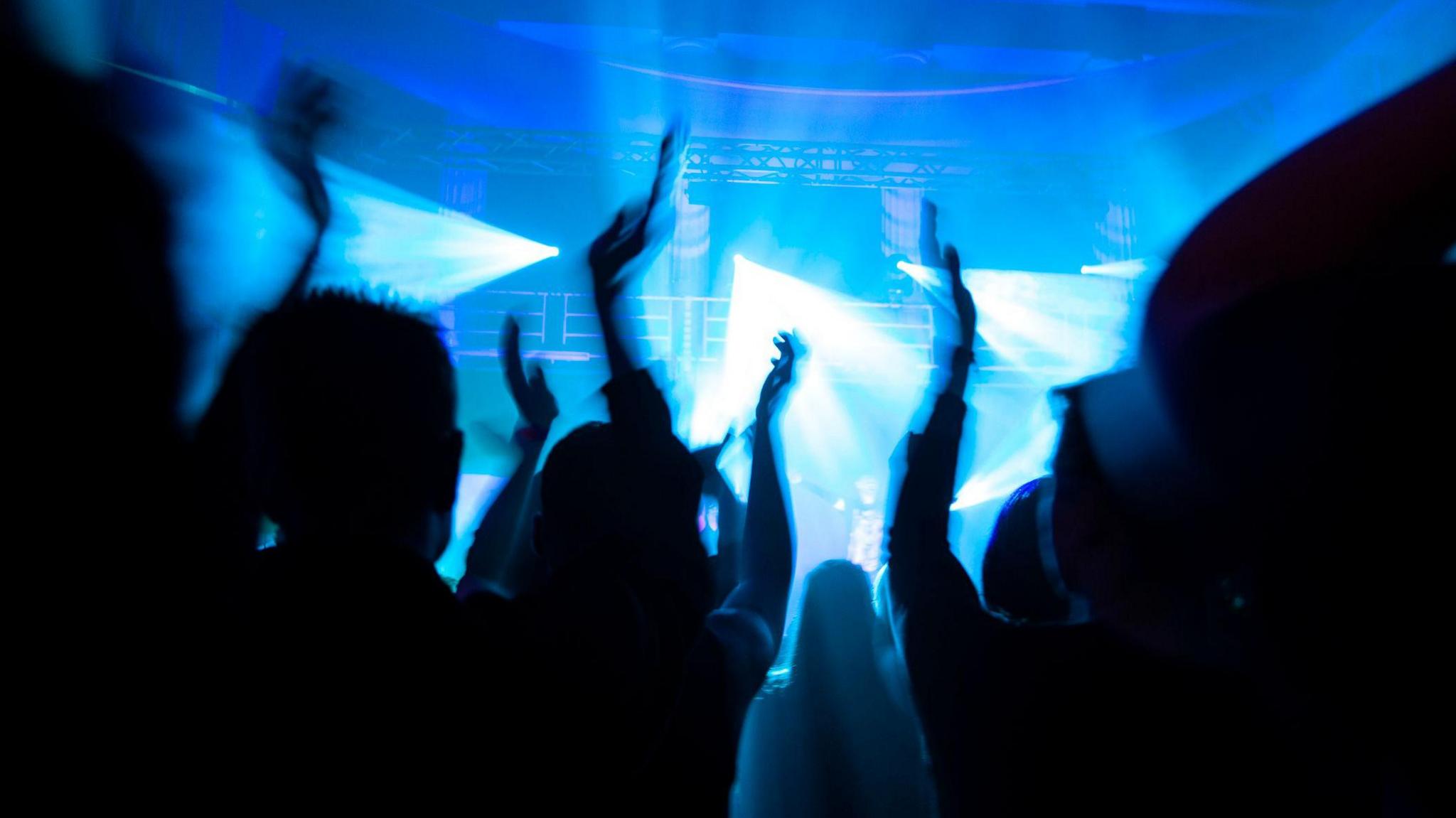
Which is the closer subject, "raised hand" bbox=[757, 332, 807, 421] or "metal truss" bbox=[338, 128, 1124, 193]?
"raised hand" bbox=[757, 332, 807, 421]

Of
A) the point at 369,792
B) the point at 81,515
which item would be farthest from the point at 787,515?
the point at 81,515

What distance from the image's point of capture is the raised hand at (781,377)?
1.31 m

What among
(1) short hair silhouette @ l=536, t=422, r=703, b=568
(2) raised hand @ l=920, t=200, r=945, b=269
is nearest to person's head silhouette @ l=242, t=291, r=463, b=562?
(1) short hair silhouette @ l=536, t=422, r=703, b=568

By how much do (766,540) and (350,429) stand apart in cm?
61

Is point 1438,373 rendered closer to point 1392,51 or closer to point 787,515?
point 787,515

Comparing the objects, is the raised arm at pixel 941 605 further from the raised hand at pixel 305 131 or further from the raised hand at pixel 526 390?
the raised hand at pixel 305 131

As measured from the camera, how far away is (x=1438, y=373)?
0.35m

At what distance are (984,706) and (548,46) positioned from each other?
5412mm

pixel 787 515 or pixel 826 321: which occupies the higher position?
pixel 826 321

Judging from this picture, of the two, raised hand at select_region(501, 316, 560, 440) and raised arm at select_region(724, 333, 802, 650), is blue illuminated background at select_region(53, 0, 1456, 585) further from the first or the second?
raised arm at select_region(724, 333, 802, 650)

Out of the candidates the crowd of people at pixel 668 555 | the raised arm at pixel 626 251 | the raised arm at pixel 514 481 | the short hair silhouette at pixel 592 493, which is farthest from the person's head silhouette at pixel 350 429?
the raised arm at pixel 514 481

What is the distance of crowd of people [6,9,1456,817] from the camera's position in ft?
1.22

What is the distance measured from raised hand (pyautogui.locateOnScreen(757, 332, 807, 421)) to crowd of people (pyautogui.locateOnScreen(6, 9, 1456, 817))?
0.53ft

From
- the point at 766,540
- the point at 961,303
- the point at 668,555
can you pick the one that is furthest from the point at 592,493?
the point at 961,303
